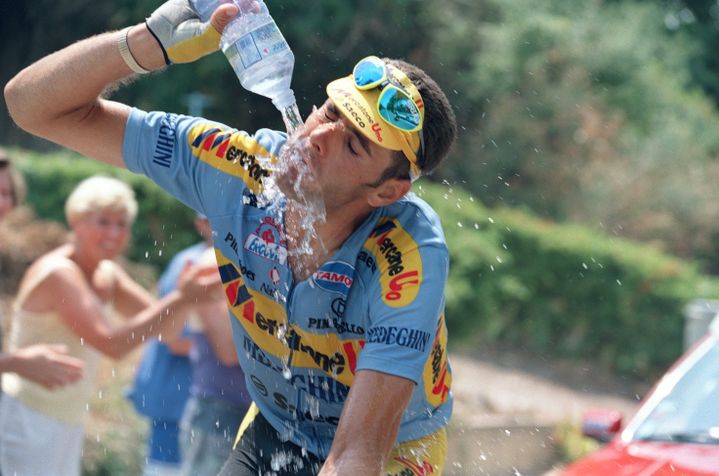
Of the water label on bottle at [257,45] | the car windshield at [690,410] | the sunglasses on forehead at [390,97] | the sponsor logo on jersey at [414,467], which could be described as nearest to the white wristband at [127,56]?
the water label on bottle at [257,45]

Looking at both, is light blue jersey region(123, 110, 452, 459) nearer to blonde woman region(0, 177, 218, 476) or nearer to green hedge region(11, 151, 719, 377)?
blonde woman region(0, 177, 218, 476)

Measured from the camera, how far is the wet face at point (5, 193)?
527 centimetres

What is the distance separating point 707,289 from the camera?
16141 mm

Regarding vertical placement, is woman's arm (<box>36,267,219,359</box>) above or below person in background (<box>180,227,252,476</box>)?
above

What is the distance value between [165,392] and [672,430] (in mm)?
2625

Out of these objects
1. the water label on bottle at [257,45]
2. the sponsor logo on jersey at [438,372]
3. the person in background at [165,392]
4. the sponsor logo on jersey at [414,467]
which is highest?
the water label on bottle at [257,45]

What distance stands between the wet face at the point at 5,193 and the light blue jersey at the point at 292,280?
1.87 meters

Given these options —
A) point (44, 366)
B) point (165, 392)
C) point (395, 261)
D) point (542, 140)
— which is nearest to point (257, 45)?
point (395, 261)

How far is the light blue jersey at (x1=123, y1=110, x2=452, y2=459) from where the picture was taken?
3283 millimetres

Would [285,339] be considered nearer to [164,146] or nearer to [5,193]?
[164,146]

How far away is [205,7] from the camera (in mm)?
3479

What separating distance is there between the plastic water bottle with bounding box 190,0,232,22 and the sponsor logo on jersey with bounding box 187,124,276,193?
35cm

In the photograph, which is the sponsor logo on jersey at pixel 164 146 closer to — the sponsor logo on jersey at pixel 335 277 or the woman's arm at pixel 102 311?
the sponsor logo on jersey at pixel 335 277

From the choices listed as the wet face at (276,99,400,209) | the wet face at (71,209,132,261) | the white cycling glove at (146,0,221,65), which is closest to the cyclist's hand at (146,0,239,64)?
the white cycling glove at (146,0,221,65)
